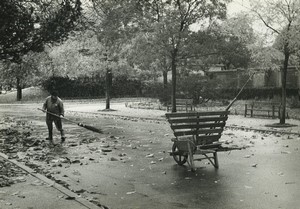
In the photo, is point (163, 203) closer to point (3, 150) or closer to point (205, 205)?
point (205, 205)

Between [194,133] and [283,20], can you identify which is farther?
[283,20]

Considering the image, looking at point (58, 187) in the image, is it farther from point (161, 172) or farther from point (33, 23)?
point (33, 23)

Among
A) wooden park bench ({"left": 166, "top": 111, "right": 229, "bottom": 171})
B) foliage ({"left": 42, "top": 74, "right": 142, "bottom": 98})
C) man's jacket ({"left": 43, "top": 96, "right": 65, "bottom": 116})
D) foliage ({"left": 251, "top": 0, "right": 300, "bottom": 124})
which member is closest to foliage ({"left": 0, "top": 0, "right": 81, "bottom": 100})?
man's jacket ({"left": 43, "top": 96, "right": 65, "bottom": 116})

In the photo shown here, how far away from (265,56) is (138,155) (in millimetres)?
9120

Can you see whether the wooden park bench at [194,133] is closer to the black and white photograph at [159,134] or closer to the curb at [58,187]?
the black and white photograph at [159,134]

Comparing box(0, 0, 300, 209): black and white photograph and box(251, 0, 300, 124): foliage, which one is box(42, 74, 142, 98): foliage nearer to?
box(0, 0, 300, 209): black and white photograph

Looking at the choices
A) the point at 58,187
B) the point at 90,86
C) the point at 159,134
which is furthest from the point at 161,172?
the point at 90,86

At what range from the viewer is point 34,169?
8859 millimetres

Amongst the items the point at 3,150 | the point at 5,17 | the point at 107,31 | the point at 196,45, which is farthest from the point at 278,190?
the point at 107,31

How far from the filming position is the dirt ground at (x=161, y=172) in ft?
20.9

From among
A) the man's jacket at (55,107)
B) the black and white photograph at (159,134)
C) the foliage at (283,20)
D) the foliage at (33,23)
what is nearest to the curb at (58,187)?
the black and white photograph at (159,134)

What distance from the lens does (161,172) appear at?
852 centimetres

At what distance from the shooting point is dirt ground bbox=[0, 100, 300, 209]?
20.9ft

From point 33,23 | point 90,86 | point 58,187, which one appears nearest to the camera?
point 58,187
